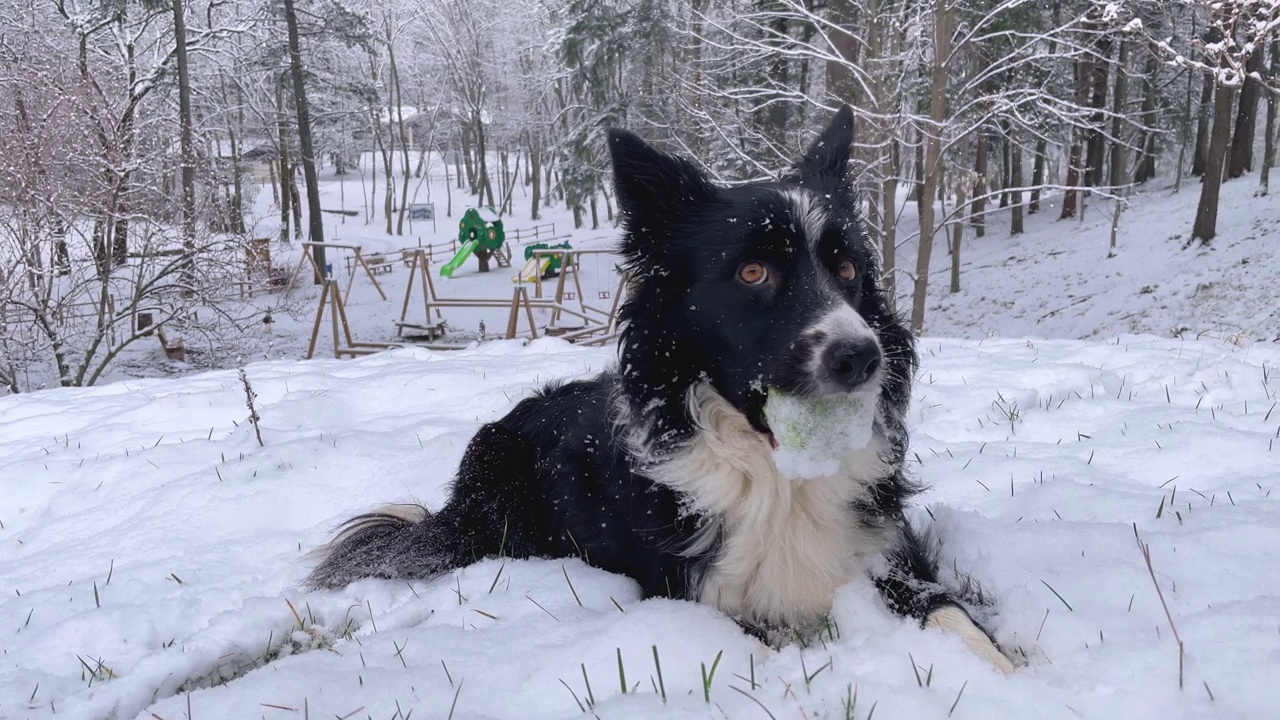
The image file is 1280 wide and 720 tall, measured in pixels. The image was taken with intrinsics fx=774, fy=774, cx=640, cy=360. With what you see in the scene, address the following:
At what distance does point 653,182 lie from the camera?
308cm

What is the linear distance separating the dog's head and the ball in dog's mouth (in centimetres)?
5

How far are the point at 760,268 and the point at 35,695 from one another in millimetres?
2705

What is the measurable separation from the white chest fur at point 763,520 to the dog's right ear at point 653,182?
0.77 metres

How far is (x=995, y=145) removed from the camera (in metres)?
29.2

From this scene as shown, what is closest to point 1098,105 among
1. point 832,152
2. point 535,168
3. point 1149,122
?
point 1149,122

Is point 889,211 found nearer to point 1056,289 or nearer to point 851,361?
point 851,361

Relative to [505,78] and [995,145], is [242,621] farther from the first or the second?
[505,78]

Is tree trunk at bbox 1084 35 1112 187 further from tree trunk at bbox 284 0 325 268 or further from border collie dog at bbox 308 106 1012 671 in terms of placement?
tree trunk at bbox 284 0 325 268

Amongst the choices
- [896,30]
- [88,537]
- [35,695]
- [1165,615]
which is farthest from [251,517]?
[896,30]

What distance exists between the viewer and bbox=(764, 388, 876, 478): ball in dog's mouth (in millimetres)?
2553

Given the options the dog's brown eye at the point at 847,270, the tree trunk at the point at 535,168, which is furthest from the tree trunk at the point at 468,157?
the dog's brown eye at the point at 847,270

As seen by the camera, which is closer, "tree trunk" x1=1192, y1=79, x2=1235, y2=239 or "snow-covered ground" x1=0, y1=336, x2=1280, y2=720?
"snow-covered ground" x1=0, y1=336, x2=1280, y2=720

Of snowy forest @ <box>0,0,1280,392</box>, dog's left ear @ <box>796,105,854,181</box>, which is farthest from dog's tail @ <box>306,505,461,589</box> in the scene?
dog's left ear @ <box>796,105,854,181</box>

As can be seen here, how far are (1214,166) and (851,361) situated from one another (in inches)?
868
